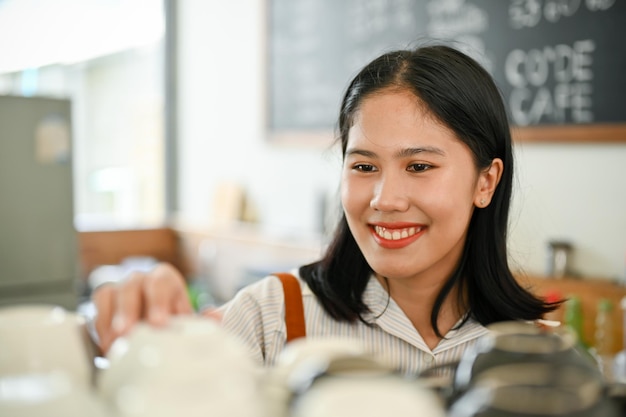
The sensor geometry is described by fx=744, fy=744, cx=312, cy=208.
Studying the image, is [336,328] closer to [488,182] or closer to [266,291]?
[266,291]

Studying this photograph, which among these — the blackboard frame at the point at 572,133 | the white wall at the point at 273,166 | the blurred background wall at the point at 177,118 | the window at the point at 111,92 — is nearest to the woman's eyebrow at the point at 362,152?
the white wall at the point at 273,166

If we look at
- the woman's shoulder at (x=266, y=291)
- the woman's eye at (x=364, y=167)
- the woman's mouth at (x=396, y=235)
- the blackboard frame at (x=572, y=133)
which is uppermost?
the blackboard frame at (x=572, y=133)

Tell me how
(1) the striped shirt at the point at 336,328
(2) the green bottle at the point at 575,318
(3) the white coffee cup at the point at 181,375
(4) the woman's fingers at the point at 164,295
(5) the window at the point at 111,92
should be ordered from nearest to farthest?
(3) the white coffee cup at the point at 181,375, (4) the woman's fingers at the point at 164,295, (1) the striped shirt at the point at 336,328, (2) the green bottle at the point at 575,318, (5) the window at the point at 111,92

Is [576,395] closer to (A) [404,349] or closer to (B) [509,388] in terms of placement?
(B) [509,388]

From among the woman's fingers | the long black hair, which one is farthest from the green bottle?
the woman's fingers

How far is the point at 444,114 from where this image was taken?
1.30 metres

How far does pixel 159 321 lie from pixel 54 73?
4.03 metres

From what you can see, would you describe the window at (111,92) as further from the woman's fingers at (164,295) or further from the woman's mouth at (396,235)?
the woman's fingers at (164,295)

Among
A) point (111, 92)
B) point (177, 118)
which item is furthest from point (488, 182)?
point (111, 92)

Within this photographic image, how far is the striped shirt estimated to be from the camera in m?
1.32

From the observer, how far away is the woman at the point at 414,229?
1243 mm

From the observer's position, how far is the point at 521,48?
248cm

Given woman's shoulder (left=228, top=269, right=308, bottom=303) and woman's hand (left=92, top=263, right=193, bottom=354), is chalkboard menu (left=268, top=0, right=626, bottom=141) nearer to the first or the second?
woman's shoulder (left=228, top=269, right=308, bottom=303)

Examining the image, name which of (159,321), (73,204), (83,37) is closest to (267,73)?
(83,37)
